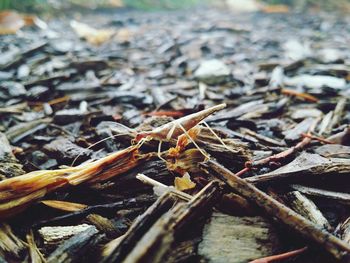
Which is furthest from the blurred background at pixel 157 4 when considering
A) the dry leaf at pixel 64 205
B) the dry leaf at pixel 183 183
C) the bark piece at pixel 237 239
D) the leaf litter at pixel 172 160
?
the bark piece at pixel 237 239

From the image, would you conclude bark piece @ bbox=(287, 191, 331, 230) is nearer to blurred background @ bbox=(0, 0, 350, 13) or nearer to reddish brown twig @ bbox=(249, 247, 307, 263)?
reddish brown twig @ bbox=(249, 247, 307, 263)

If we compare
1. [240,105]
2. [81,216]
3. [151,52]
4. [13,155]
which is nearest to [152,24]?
[151,52]

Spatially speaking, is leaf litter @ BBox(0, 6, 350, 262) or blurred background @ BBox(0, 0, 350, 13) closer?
leaf litter @ BBox(0, 6, 350, 262)

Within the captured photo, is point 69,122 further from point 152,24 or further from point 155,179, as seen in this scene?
point 152,24

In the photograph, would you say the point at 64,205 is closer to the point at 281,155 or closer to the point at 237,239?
the point at 237,239

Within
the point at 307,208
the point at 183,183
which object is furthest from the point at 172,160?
the point at 307,208

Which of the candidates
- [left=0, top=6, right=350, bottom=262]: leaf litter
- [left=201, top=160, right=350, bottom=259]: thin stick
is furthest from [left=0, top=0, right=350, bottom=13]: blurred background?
[left=201, top=160, right=350, bottom=259]: thin stick
